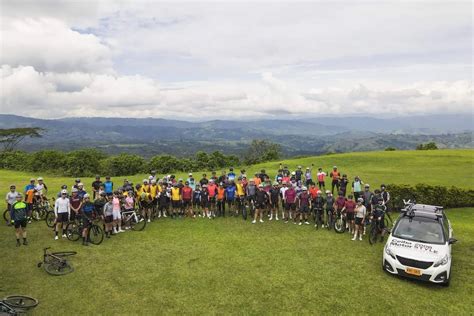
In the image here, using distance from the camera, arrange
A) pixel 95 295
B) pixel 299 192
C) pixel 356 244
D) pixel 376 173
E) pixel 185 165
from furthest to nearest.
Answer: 1. pixel 185 165
2. pixel 376 173
3. pixel 299 192
4. pixel 356 244
5. pixel 95 295

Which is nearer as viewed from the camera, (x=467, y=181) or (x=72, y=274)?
(x=72, y=274)

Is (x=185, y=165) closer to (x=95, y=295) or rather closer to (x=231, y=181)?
(x=231, y=181)

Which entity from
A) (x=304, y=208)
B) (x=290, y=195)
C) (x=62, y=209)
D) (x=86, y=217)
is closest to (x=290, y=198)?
(x=290, y=195)

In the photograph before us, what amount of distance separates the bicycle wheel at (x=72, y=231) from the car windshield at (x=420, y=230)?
15.2 m

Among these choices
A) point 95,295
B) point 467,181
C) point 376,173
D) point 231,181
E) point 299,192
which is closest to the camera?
point 95,295

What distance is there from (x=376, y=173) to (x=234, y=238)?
89.3 feet

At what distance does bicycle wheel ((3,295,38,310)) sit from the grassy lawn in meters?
0.37

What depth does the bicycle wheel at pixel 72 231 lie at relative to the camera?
16875 mm

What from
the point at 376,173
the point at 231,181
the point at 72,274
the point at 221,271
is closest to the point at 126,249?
the point at 72,274

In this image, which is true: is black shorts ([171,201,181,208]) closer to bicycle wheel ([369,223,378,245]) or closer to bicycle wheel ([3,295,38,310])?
bicycle wheel ([3,295,38,310])

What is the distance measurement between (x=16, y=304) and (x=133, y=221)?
900 centimetres

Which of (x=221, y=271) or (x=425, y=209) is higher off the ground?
(x=425, y=209)

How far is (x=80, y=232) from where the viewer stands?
16656mm

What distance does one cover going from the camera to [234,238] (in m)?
17.2
